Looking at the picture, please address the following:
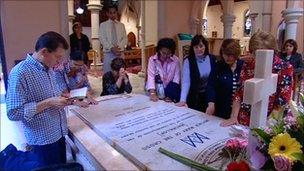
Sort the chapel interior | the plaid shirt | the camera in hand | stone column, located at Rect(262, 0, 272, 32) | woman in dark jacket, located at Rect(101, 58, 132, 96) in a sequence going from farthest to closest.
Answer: stone column, located at Rect(262, 0, 272, 32) → the chapel interior → woman in dark jacket, located at Rect(101, 58, 132, 96) → the camera in hand → the plaid shirt

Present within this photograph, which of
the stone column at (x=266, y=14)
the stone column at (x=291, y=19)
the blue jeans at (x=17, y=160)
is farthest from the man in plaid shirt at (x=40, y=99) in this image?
the stone column at (x=266, y=14)

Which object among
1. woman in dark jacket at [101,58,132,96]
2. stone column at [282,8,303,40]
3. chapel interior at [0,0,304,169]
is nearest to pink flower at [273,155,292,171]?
woman in dark jacket at [101,58,132,96]

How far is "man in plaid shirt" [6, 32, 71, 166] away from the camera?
5.14 feet

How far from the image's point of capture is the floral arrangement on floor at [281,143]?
3.09 feet

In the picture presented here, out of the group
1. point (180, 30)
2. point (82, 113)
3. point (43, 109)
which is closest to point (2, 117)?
point (82, 113)

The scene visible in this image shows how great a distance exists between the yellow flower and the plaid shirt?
1205 millimetres

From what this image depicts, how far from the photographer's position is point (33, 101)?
5.35ft

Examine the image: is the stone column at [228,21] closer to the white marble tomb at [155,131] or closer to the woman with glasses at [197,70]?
the woman with glasses at [197,70]

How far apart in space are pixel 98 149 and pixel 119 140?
0.41 ft

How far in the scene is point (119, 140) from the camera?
1.55m

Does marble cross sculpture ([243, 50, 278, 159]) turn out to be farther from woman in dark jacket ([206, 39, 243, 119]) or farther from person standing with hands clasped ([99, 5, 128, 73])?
person standing with hands clasped ([99, 5, 128, 73])

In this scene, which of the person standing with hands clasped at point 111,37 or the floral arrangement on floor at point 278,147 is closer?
the floral arrangement on floor at point 278,147

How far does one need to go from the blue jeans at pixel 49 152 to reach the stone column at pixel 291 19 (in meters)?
4.78

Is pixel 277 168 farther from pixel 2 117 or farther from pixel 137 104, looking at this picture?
pixel 2 117
